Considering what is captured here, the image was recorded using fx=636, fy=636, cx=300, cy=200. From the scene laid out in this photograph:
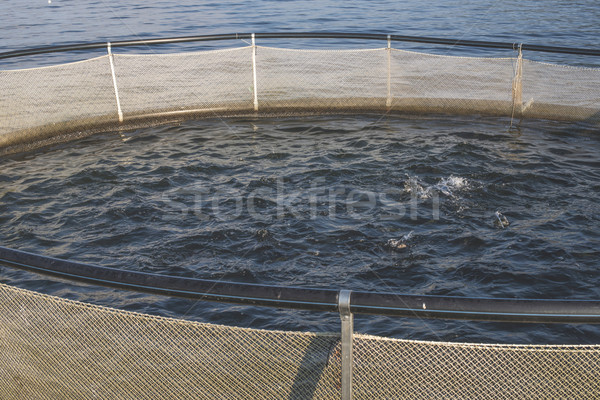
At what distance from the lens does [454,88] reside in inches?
545

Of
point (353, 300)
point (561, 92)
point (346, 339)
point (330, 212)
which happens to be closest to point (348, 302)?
point (353, 300)

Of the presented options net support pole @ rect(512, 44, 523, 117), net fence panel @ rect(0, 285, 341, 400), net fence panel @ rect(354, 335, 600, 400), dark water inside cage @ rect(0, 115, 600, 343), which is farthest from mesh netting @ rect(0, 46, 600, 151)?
net fence panel @ rect(354, 335, 600, 400)

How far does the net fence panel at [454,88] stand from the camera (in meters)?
12.8

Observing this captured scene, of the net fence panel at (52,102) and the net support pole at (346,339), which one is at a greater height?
the net support pole at (346,339)

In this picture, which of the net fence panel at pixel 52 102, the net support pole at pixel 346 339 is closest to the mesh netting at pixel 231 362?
the net support pole at pixel 346 339

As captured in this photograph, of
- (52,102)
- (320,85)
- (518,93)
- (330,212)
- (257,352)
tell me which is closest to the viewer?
(257,352)

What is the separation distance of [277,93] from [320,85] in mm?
1209

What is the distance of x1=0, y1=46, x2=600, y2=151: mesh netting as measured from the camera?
12086 millimetres

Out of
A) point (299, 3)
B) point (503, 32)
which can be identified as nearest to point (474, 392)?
point (503, 32)

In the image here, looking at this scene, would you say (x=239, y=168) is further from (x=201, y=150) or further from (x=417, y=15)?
(x=417, y=15)

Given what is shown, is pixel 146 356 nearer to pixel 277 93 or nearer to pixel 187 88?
pixel 277 93

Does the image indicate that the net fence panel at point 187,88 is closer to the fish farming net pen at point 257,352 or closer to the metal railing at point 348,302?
the fish farming net pen at point 257,352

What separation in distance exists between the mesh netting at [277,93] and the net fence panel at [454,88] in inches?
0.8

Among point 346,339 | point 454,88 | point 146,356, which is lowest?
point 454,88
